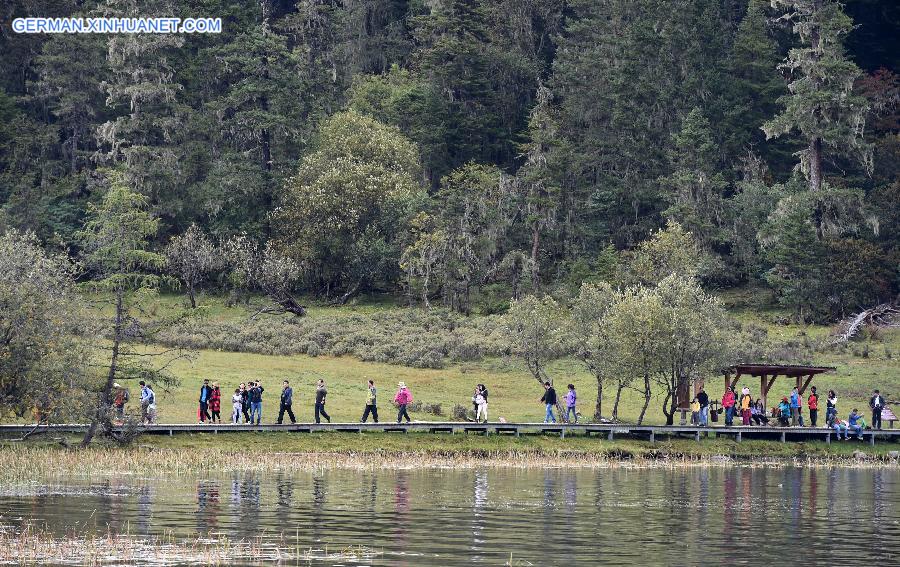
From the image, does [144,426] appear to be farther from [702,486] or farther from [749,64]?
[749,64]

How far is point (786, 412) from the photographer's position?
206 ft

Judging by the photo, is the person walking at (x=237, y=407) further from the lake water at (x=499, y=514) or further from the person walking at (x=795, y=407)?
the person walking at (x=795, y=407)

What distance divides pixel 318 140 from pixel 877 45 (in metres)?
43.6

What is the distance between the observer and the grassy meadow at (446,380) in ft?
214

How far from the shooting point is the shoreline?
163ft

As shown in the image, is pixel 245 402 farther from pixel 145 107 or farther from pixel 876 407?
pixel 145 107

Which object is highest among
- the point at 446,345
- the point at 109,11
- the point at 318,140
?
the point at 109,11

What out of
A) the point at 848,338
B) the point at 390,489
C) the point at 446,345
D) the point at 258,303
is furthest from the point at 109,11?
the point at 390,489

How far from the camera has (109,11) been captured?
104 m

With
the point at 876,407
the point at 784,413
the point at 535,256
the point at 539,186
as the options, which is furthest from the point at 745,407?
the point at 539,186

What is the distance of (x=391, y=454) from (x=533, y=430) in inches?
270

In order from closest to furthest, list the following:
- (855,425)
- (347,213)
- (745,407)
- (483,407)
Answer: (483,407) < (855,425) < (745,407) < (347,213)

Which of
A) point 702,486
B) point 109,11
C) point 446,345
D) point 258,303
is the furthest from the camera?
point 109,11

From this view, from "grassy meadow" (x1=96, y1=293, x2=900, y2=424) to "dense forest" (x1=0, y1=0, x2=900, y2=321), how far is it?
476 inches
